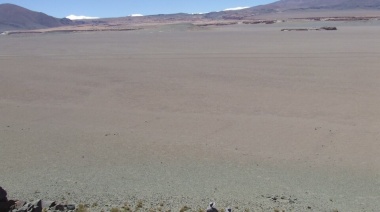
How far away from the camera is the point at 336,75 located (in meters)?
18.3

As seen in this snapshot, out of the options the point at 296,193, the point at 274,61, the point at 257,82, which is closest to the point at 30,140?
the point at 296,193

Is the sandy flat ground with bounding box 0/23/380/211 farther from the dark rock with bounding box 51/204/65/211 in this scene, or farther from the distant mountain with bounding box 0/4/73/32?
the distant mountain with bounding box 0/4/73/32

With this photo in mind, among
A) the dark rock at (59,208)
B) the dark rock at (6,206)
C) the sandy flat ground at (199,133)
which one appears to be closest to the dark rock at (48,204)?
the dark rock at (59,208)

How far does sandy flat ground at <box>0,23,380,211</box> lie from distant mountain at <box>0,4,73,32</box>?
67.4 m

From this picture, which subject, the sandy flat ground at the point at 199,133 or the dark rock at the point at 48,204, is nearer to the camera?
the dark rock at the point at 48,204

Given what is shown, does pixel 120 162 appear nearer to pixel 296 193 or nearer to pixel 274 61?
pixel 296 193

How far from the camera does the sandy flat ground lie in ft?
25.4

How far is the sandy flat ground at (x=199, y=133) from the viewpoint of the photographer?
7.74m

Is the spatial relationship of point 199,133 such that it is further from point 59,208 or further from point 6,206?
point 6,206

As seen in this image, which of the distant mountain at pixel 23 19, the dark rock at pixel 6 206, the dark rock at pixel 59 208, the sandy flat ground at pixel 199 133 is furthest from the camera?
the distant mountain at pixel 23 19

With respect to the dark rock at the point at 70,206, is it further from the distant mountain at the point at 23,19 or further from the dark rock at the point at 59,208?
the distant mountain at the point at 23,19

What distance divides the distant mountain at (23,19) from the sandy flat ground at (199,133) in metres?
67.4

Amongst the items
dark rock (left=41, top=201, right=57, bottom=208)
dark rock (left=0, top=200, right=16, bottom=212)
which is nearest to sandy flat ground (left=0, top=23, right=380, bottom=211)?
dark rock (left=41, top=201, right=57, bottom=208)

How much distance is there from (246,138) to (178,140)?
136 centimetres
